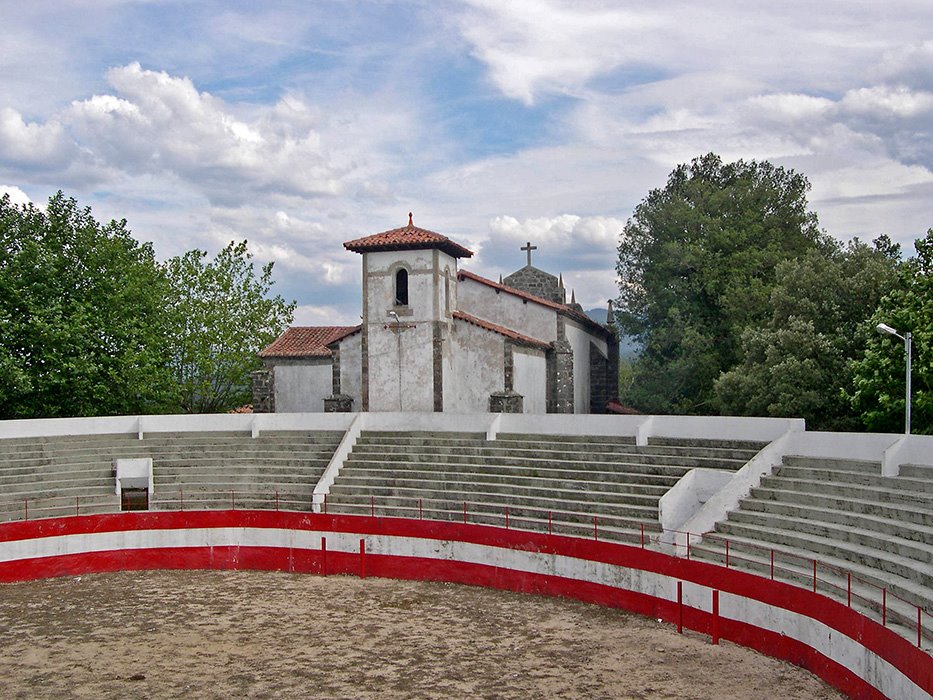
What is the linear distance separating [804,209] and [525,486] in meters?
28.6

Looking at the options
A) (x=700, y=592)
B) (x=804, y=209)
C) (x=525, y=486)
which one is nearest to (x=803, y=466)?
(x=700, y=592)

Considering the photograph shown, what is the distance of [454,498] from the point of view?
2620cm

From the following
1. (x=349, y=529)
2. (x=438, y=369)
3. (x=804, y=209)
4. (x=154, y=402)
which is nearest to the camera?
(x=349, y=529)

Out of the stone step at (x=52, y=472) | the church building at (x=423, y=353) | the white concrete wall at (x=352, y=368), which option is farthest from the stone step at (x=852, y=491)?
the stone step at (x=52, y=472)

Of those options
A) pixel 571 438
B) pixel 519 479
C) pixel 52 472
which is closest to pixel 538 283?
pixel 571 438

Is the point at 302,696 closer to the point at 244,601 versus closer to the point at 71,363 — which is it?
the point at 244,601

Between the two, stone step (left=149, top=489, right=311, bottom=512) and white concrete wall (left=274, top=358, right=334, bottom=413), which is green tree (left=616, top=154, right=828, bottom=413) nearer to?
white concrete wall (left=274, top=358, right=334, bottom=413)

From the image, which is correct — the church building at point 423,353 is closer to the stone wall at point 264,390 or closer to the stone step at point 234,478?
the stone wall at point 264,390

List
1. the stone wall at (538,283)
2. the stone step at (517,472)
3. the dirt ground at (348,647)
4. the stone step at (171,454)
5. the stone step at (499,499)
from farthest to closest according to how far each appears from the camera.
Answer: the stone wall at (538,283) < the stone step at (171,454) < the stone step at (517,472) < the stone step at (499,499) < the dirt ground at (348,647)

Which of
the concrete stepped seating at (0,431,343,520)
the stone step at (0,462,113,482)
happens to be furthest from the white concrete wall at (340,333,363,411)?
the stone step at (0,462,113,482)

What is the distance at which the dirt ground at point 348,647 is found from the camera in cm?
1560

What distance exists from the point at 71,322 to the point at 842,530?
31.7 metres

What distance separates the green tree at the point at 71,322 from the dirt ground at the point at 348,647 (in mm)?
15406

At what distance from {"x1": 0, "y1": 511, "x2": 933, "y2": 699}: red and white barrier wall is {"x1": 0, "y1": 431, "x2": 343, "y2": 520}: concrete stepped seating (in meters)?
2.71
